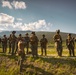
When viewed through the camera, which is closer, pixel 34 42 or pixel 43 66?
pixel 43 66

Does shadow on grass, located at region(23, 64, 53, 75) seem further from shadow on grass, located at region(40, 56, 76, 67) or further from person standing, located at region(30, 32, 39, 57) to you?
person standing, located at region(30, 32, 39, 57)

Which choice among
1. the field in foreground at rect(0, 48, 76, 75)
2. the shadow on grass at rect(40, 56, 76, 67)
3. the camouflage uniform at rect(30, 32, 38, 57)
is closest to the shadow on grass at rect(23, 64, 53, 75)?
the field in foreground at rect(0, 48, 76, 75)

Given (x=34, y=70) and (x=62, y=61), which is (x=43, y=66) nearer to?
(x=34, y=70)

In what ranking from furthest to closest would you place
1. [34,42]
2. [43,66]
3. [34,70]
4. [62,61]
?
[34,42] < [43,66] < [62,61] < [34,70]

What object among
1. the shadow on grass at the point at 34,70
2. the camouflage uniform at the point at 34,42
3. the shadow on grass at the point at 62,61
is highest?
the camouflage uniform at the point at 34,42

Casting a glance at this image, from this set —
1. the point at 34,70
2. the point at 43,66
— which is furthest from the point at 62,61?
the point at 34,70

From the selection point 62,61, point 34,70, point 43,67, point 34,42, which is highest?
point 34,42

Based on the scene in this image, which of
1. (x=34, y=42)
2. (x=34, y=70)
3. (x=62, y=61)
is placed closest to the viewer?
(x=34, y=70)

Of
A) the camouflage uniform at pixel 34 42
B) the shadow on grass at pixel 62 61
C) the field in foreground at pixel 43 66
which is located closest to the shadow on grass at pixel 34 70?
the field in foreground at pixel 43 66

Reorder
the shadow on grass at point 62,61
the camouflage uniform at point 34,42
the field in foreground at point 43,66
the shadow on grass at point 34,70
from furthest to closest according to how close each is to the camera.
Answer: the camouflage uniform at point 34,42
the shadow on grass at point 62,61
the shadow on grass at point 34,70
the field in foreground at point 43,66

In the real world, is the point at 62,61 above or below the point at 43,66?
above

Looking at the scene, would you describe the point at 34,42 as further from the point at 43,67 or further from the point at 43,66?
the point at 43,67

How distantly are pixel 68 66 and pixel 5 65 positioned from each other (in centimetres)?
661

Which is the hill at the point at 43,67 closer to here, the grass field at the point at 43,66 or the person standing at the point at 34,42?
the grass field at the point at 43,66
